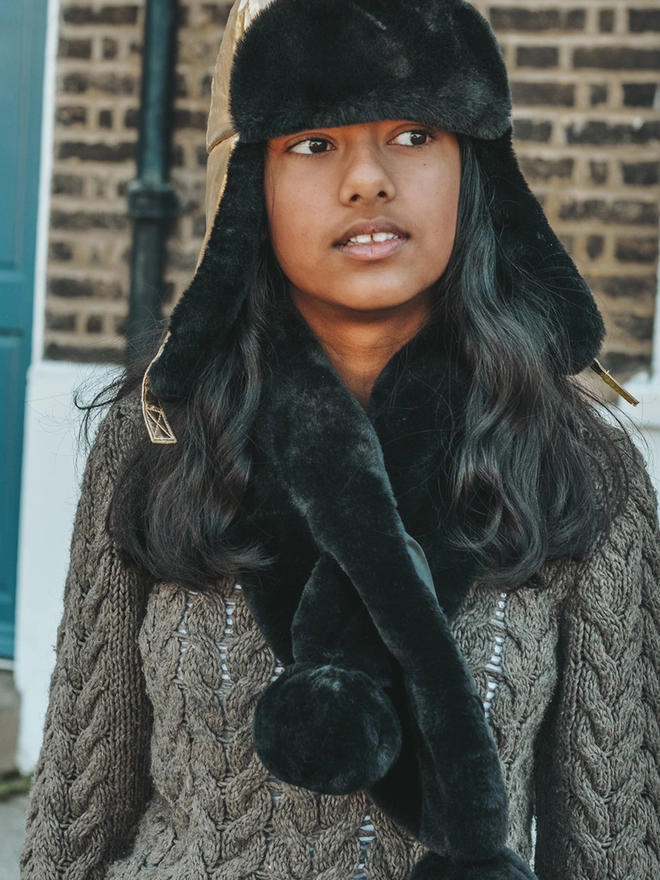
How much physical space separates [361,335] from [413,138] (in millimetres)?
310

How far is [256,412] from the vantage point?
1694 mm

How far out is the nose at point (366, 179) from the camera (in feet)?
4.99

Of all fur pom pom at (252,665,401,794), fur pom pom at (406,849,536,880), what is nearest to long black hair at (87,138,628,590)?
fur pom pom at (252,665,401,794)

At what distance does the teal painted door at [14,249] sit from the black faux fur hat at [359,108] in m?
2.43

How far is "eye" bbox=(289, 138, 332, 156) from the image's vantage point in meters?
1.60

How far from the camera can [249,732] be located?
5.16 feet

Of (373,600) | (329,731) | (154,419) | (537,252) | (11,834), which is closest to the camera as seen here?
(329,731)

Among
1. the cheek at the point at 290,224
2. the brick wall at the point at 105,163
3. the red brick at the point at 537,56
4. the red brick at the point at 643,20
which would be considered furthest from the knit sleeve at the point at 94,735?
the red brick at the point at 643,20

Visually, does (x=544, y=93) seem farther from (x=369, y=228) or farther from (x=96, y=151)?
(x=369, y=228)

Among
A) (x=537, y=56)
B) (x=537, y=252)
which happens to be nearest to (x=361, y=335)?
(x=537, y=252)

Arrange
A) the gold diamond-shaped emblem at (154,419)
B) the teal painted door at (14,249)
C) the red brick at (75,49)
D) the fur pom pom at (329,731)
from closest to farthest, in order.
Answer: the fur pom pom at (329,731), the gold diamond-shaped emblem at (154,419), the red brick at (75,49), the teal painted door at (14,249)

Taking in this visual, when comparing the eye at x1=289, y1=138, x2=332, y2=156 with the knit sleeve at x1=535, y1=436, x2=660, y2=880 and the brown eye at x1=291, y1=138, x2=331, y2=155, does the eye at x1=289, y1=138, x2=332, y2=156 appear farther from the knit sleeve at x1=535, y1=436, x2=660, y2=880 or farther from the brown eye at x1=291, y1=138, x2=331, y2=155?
the knit sleeve at x1=535, y1=436, x2=660, y2=880

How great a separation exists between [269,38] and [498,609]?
0.89 metres

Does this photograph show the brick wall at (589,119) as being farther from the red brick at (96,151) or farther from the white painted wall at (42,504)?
the white painted wall at (42,504)
